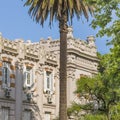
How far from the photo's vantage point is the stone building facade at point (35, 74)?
42.5 metres

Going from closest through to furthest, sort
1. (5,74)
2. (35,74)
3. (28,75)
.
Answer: (5,74)
(28,75)
(35,74)

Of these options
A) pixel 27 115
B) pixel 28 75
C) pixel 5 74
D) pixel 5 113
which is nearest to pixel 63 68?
pixel 5 74

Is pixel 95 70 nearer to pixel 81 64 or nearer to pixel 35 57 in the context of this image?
pixel 81 64

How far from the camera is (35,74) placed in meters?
45.8

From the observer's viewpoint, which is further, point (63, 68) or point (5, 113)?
point (5, 113)

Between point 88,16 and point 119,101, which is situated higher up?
point 88,16

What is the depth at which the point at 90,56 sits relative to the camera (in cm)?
5222

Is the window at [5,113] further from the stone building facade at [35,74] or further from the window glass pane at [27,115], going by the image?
the window glass pane at [27,115]

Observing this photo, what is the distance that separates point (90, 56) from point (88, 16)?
18.5 m

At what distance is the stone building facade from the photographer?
139 feet

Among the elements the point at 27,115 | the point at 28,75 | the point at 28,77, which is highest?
the point at 28,75

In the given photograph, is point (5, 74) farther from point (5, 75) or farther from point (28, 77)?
point (28, 77)

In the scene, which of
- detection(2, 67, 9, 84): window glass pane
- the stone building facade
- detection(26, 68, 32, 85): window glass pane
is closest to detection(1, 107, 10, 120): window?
the stone building facade

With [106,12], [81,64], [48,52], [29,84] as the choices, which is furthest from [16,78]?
[106,12]
